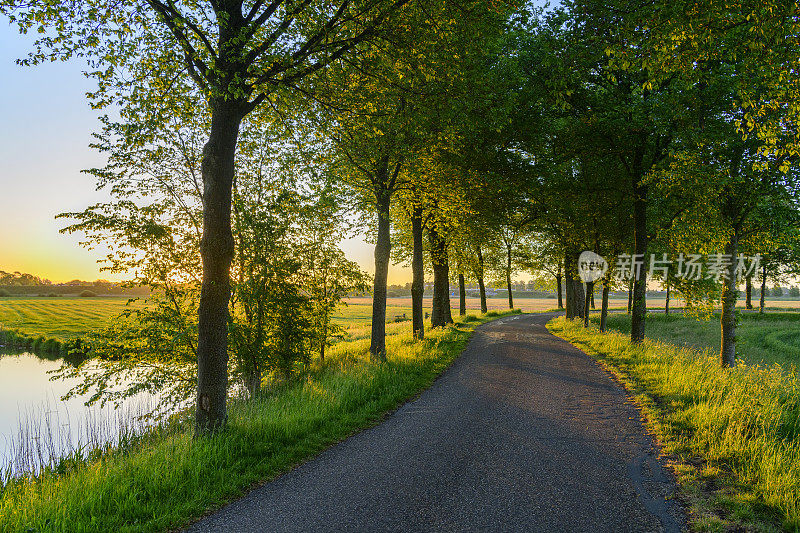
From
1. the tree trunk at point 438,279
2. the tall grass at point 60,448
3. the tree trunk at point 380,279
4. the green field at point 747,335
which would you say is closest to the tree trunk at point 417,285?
the tree trunk at point 380,279

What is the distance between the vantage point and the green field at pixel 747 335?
2370cm

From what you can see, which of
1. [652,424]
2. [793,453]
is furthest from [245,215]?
[793,453]

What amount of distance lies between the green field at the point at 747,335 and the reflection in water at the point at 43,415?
2401 cm

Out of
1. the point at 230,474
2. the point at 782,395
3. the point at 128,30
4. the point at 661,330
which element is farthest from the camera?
the point at 661,330

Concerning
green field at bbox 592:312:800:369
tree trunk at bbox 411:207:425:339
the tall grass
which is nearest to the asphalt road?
the tall grass

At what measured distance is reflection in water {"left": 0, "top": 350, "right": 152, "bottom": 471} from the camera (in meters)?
6.83

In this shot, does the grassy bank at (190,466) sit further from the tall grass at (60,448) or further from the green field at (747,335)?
the green field at (747,335)

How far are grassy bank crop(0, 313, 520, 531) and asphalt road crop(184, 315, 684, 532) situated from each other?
378 millimetres

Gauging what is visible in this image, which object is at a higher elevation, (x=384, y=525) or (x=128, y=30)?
(x=128, y=30)

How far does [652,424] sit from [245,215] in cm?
1076

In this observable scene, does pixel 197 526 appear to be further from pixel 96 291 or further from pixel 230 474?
pixel 96 291

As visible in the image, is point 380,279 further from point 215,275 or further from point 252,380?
point 215,275

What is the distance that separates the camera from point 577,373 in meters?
12.8

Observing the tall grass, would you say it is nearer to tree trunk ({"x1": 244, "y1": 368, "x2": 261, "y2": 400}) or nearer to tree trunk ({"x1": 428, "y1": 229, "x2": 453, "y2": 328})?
tree trunk ({"x1": 244, "y1": 368, "x2": 261, "y2": 400})
